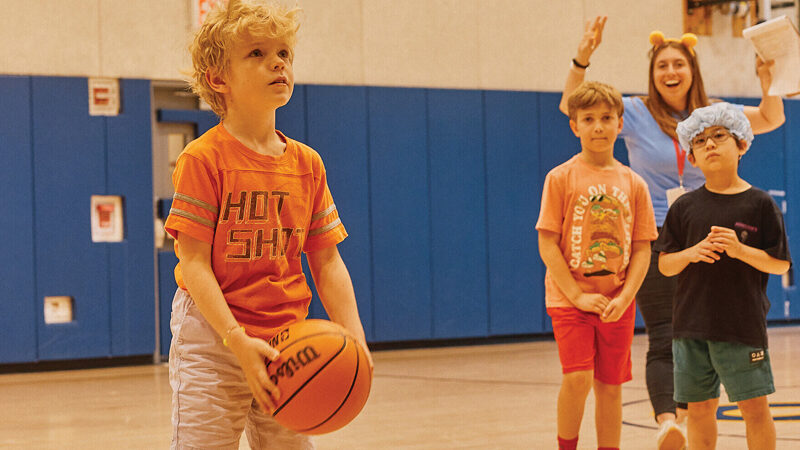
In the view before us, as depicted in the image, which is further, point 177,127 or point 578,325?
point 177,127

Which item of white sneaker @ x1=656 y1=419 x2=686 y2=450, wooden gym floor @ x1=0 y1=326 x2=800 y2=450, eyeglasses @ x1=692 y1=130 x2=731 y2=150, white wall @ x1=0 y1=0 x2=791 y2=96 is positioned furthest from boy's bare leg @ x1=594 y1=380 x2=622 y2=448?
white wall @ x1=0 y1=0 x2=791 y2=96

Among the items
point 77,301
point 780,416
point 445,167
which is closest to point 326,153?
point 445,167

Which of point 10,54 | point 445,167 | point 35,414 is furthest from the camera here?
point 445,167

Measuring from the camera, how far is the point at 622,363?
323 centimetres

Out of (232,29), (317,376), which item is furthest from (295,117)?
(317,376)

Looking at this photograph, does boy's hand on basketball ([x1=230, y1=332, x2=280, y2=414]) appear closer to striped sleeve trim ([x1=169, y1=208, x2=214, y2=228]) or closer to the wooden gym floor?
striped sleeve trim ([x1=169, y1=208, x2=214, y2=228])

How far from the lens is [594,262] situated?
321cm

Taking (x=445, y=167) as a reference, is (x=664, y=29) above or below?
above

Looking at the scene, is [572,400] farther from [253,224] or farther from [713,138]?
[253,224]

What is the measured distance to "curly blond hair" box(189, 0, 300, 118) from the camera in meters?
2.05

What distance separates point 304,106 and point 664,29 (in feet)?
12.0

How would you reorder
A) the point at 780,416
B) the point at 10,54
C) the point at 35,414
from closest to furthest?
1. the point at 780,416
2. the point at 35,414
3. the point at 10,54

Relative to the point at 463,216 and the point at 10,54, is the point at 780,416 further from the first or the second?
the point at 10,54

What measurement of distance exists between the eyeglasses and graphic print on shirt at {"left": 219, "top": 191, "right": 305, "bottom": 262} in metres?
1.60
